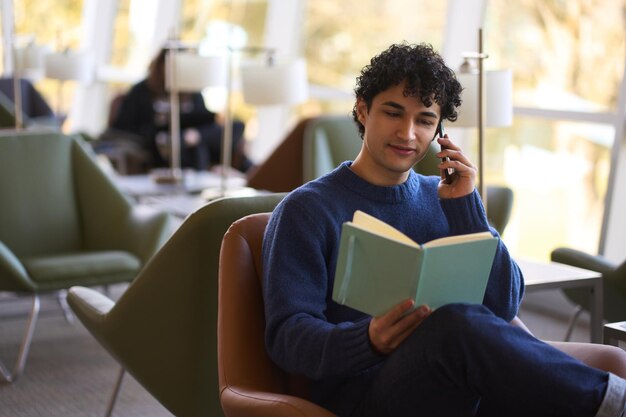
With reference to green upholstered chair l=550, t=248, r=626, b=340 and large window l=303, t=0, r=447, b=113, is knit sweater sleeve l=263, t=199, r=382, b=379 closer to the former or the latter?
green upholstered chair l=550, t=248, r=626, b=340

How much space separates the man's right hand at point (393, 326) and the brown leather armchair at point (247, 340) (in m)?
0.29

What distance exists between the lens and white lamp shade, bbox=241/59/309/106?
4543 millimetres

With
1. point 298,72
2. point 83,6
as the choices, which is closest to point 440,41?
point 298,72

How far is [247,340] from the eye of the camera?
223 centimetres

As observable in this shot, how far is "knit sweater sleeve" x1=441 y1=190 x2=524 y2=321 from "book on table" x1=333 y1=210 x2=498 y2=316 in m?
0.29

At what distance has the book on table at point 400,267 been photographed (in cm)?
184

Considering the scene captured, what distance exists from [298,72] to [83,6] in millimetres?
5861

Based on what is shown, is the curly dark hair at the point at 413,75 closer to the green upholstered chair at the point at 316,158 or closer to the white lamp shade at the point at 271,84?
the green upholstered chair at the point at 316,158

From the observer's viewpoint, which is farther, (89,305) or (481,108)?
(481,108)

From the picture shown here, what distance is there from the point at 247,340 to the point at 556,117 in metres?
3.29

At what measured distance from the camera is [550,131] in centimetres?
527

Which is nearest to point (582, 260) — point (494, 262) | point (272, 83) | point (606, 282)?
point (606, 282)

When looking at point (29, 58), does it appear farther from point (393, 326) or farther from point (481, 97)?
point (393, 326)

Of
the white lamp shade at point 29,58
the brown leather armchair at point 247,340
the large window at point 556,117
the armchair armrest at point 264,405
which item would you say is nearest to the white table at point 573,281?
the brown leather armchair at point 247,340
